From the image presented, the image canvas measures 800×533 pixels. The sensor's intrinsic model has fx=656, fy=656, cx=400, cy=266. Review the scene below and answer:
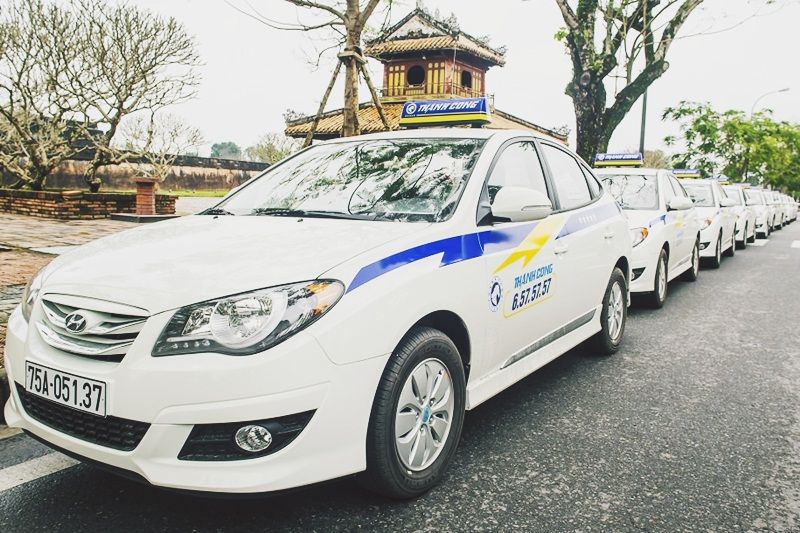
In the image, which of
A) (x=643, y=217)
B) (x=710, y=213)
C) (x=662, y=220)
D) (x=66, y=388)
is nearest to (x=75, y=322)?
(x=66, y=388)

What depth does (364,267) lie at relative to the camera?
2.40 m

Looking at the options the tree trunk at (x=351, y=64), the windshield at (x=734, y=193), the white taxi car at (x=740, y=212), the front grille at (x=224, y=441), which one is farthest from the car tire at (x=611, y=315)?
the windshield at (x=734, y=193)

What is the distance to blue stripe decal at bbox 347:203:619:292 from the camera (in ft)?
7.95

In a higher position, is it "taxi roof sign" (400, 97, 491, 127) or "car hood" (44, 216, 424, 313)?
"taxi roof sign" (400, 97, 491, 127)

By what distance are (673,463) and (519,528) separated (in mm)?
1035

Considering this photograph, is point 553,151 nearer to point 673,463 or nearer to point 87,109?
point 673,463

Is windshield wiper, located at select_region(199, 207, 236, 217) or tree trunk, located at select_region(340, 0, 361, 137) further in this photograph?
tree trunk, located at select_region(340, 0, 361, 137)

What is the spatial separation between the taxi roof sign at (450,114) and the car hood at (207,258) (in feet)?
5.45

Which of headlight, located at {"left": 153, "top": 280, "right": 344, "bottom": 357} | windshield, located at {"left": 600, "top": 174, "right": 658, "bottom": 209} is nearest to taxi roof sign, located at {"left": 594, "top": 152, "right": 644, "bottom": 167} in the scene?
windshield, located at {"left": 600, "top": 174, "right": 658, "bottom": 209}

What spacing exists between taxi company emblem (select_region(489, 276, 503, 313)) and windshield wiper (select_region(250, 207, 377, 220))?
63 centimetres

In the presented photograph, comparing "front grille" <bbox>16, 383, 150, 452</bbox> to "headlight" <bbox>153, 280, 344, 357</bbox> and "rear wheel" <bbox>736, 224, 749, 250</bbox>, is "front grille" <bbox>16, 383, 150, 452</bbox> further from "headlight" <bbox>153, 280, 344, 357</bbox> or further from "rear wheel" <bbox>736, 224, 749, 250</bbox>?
"rear wheel" <bbox>736, 224, 749, 250</bbox>

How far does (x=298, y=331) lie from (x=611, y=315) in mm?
3378

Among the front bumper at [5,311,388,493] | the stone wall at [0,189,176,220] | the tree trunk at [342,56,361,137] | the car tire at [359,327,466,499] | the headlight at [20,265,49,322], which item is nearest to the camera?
the front bumper at [5,311,388,493]

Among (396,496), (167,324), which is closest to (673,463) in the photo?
(396,496)
